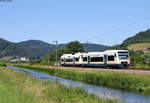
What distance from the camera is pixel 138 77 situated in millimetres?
34812

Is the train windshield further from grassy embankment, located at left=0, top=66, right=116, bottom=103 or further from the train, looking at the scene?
grassy embankment, located at left=0, top=66, right=116, bottom=103

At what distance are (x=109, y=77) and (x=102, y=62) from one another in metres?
22.2

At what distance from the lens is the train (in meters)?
57.7

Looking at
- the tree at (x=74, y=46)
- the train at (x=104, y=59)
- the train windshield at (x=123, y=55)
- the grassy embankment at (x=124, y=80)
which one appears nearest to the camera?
the grassy embankment at (x=124, y=80)

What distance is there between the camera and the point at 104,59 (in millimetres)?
61938

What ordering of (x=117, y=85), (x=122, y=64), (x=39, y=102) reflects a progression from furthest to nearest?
(x=122, y=64), (x=117, y=85), (x=39, y=102)

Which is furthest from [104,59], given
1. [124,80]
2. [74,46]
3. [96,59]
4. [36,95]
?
[74,46]

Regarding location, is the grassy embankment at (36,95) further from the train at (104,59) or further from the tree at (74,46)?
the tree at (74,46)

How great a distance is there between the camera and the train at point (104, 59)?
57713mm

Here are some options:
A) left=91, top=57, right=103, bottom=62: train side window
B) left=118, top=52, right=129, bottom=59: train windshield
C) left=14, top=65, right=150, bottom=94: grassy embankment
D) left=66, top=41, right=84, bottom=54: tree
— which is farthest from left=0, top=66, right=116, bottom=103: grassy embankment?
left=66, top=41, right=84, bottom=54: tree

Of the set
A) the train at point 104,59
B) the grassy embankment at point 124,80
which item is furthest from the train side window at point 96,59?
the grassy embankment at point 124,80

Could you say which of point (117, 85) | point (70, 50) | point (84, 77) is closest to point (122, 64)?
point (84, 77)

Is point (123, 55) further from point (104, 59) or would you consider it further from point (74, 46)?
point (74, 46)

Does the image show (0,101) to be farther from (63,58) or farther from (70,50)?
(70,50)
